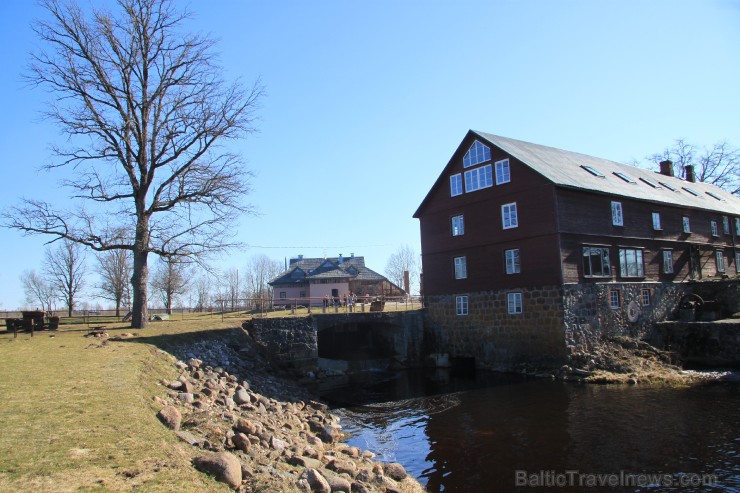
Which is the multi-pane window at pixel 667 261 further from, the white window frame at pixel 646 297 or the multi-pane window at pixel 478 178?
the multi-pane window at pixel 478 178

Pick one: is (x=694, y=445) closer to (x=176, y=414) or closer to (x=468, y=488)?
(x=468, y=488)

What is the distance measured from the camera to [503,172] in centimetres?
2959

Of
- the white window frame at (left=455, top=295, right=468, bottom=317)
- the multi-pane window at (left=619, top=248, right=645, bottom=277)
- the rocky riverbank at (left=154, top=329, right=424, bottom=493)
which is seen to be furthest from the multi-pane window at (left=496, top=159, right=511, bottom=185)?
the rocky riverbank at (left=154, top=329, right=424, bottom=493)

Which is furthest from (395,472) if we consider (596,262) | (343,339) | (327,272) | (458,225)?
(327,272)

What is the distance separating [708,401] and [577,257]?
406 inches

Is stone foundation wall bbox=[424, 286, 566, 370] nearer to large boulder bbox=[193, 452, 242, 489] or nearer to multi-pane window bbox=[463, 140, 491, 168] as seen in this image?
multi-pane window bbox=[463, 140, 491, 168]

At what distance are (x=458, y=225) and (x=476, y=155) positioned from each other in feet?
15.3

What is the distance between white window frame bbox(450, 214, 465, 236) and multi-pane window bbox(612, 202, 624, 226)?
30.0ft

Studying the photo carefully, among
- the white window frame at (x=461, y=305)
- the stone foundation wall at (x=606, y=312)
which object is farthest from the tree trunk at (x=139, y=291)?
the stone foundation wall at (x=606, y=312)

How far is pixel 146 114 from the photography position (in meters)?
24.3

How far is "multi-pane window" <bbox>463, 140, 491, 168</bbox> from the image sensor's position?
3073 centimetres

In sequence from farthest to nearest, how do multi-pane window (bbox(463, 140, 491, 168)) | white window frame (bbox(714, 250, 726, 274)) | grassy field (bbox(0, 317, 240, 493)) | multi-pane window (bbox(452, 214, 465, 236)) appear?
white window frame (bbox(714, 250, 726, 274)) → multi-pane window (bbox(452, 214, 465, 236)) → multi-pane window (bbox(463, 140, 491, 168)) → grassy field (bbox(0, 317, 240, 493))

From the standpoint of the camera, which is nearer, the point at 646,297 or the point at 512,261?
the point at 512,261

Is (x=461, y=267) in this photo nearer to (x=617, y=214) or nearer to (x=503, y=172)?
(x=503, y=172)
